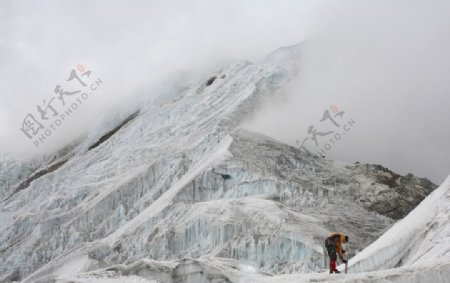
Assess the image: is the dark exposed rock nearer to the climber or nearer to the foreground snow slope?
the foreground snow slope

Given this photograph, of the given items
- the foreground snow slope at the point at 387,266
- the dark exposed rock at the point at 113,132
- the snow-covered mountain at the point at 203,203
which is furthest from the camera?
the dark exposed rock at the point at 113,132

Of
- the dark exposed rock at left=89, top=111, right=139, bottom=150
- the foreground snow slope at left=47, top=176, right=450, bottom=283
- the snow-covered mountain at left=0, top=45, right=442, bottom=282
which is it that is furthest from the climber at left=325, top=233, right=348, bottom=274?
the dark exposed rock at left=89, top=111, right=139, bottom=150

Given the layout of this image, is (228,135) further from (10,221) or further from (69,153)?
(69,153)

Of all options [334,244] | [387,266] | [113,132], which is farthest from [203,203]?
[113,132]

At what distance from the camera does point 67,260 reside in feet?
193

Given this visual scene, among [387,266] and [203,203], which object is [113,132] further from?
[387,266]

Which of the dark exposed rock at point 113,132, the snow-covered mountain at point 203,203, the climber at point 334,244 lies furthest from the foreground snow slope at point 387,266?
the dark exposed rock at point 113,132

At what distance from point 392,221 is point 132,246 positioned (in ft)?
77.6

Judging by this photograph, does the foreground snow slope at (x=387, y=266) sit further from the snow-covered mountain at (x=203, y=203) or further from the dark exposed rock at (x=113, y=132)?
the dark exposed rock at (x=113, y=132)

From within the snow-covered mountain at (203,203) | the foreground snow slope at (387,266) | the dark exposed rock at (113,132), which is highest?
the dark exposed rock at (113,132)

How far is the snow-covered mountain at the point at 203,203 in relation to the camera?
4512 centimetres

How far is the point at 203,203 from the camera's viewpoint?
2157 inches

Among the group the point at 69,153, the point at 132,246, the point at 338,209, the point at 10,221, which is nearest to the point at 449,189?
the point at 338,209

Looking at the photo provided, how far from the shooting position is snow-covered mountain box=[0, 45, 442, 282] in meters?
45.1
